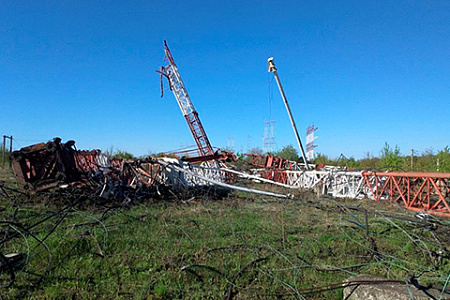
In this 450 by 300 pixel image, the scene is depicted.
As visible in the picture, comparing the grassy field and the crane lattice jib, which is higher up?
the crane lattice jib

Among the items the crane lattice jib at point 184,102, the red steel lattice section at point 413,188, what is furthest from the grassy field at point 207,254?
the crane lattice jib at point 184,102

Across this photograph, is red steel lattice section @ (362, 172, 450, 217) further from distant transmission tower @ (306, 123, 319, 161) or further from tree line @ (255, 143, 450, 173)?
distant transmission tower @ (306, 123, 319, 161)

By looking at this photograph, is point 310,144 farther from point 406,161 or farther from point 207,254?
point 207,254

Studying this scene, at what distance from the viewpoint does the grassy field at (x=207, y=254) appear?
10.6ft

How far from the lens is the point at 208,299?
3.07 metres

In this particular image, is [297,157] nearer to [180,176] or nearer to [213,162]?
[213,162]

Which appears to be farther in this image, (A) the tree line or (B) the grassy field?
(A) the tree line

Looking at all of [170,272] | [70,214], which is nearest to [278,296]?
[170,272]

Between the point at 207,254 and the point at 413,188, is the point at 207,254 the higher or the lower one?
the lower one

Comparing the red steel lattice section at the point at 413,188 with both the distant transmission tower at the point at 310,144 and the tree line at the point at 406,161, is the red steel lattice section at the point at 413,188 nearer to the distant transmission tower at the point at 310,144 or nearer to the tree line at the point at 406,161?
the tree line at the point at 406,161

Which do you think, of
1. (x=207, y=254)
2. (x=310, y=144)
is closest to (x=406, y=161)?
(x=310, y=144)

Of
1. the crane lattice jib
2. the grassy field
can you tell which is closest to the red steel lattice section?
the grassy field

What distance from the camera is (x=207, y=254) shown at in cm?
420

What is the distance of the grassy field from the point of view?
127 inches
